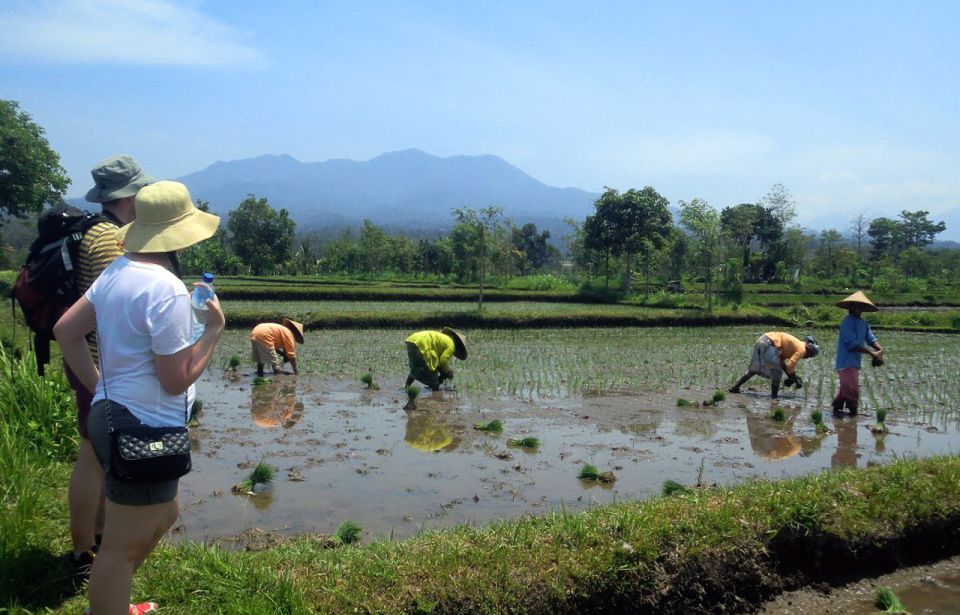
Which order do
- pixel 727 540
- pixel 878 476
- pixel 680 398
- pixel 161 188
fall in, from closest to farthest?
1. pixel 161 188
2. pixel 727 540
3. pixel 878 476
4. pixel 680 398

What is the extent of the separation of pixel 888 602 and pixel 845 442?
4.75m

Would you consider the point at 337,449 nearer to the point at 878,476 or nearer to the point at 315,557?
the point at 315,557

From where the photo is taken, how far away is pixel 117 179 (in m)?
3.74

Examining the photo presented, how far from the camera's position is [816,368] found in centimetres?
1427

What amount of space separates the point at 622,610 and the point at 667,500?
1.03 meters

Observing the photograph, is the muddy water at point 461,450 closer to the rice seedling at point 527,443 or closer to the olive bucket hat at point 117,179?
the rice seedling at point 527,443

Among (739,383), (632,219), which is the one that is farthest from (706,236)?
(739,383)

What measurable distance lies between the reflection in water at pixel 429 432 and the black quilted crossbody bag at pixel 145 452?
4982 mm

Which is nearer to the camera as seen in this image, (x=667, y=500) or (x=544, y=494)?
(x=667, y=500)

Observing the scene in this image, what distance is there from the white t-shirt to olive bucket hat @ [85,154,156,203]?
43.8 inches

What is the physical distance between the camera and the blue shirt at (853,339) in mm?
9789

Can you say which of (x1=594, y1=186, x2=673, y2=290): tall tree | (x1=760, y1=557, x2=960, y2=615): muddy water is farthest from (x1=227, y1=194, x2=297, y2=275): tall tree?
(x1=760, y1=557, x2=960, y2=615): muddy water

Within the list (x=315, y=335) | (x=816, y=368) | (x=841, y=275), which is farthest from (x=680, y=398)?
(x=841, y=275)

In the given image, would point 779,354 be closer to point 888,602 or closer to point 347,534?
point 888,602
